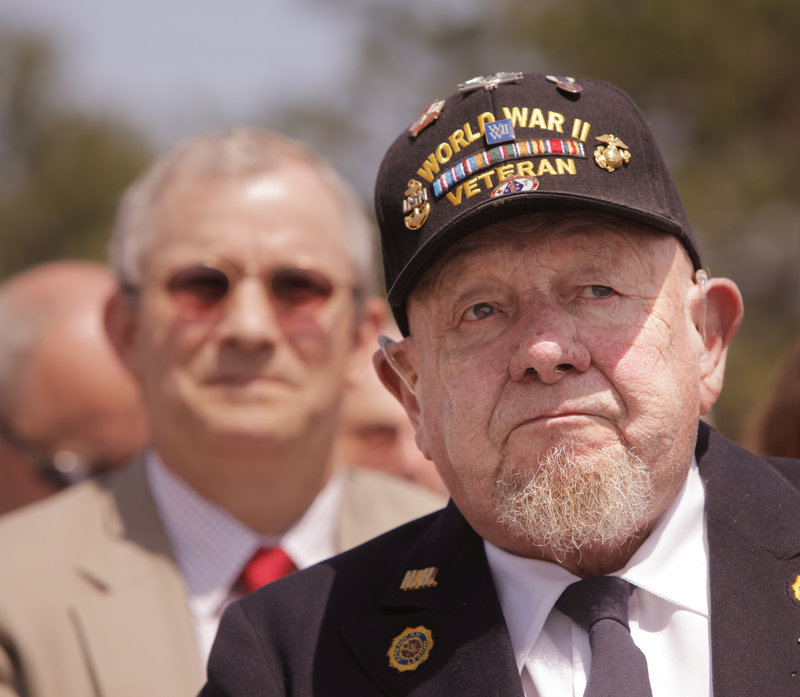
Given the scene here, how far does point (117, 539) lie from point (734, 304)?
2.20m

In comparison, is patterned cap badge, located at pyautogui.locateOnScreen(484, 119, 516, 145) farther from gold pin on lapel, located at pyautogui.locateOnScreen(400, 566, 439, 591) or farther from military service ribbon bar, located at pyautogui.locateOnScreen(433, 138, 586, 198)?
gold pin on lapel, located at pyautogui.locateOnScreen(400, 566, 439, 591)

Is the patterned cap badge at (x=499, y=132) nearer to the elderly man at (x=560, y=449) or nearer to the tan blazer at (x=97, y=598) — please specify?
the elderly man at (x=560, y=449)

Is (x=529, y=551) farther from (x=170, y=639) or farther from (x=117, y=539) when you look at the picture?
(x=117, y=539)

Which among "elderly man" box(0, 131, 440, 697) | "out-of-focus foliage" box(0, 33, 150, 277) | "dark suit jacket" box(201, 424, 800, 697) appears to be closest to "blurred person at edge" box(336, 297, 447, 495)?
"elderly man" box(0, 131, 440, 697)

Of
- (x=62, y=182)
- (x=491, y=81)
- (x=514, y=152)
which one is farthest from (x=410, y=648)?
(x=62, y=182)

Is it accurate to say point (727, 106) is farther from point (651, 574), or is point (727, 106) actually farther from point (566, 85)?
point (651, 574)

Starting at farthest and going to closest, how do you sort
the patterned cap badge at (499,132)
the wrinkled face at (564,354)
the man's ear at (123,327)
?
the man's ear at (123,327)
the patterned cap badge at (499,132)
the wrinkled face at (564,354)

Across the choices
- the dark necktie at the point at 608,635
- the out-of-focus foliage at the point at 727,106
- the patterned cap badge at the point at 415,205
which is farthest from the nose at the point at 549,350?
the out-of-focus foliage at the point at 727,106

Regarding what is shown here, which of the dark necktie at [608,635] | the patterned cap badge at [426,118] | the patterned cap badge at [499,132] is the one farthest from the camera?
the patterned cap badge at [426,118]

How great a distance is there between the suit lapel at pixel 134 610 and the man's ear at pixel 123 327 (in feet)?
1.91

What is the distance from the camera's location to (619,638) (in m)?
2.21

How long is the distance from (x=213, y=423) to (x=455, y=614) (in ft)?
5.32

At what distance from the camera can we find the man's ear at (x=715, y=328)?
96.7 inches

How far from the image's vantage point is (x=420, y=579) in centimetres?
257
